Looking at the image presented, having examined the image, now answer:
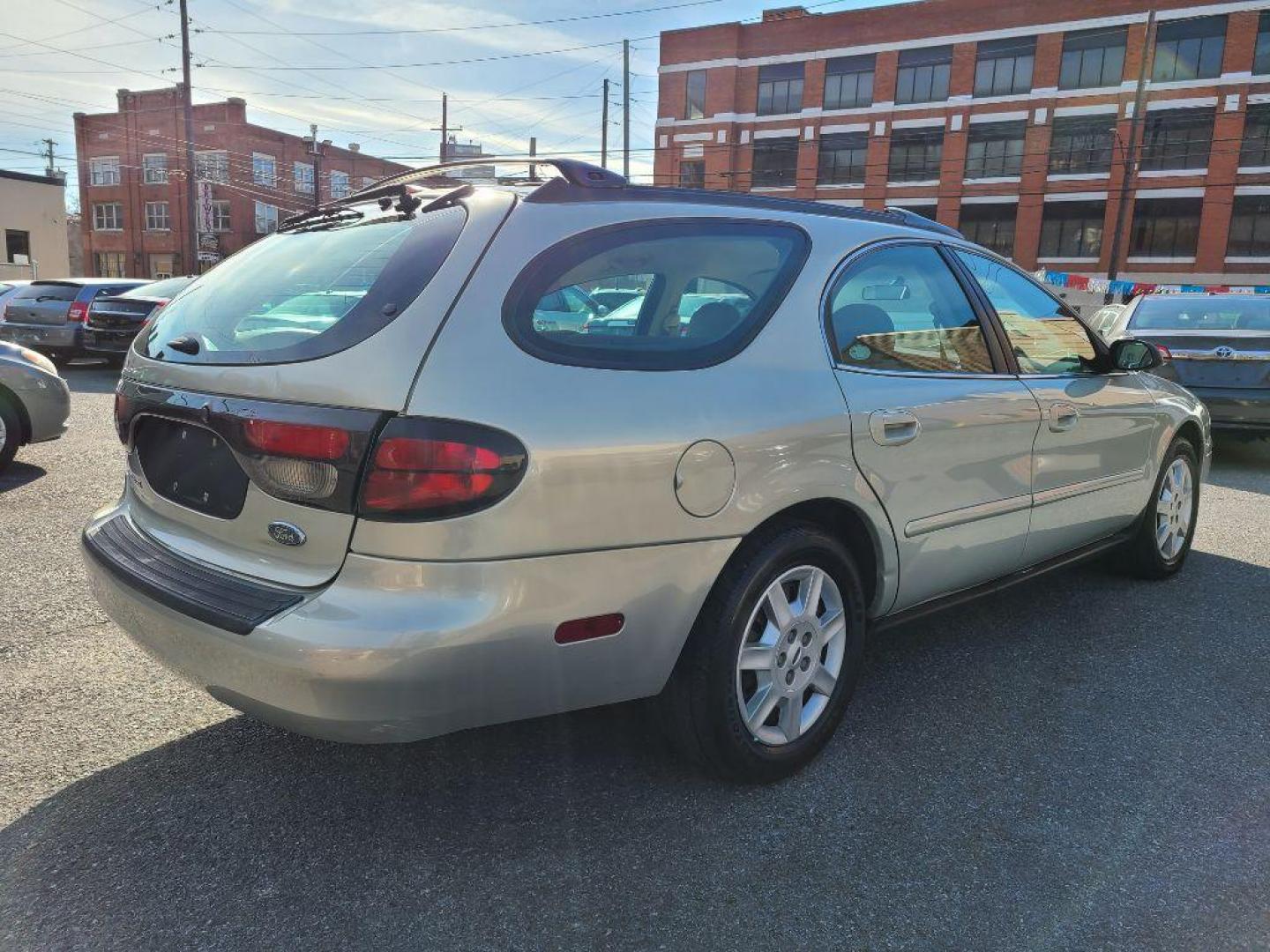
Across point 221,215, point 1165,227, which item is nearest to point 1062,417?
point 1165,227

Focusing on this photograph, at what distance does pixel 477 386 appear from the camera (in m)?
2.02

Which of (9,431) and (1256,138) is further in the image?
(1256,138)

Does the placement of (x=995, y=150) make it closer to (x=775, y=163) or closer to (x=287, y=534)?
(x=775, y=163)

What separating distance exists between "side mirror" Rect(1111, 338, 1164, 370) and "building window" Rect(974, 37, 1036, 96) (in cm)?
4436

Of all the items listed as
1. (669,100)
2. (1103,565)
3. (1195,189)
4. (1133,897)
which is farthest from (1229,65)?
(1133,897)

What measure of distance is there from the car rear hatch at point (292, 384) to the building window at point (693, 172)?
49.4 metres

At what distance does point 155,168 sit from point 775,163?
3599cm

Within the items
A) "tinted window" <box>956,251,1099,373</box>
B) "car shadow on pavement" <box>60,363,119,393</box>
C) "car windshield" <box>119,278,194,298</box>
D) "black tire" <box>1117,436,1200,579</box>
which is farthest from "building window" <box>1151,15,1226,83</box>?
"tinted window" <box>956,251,1099,373</box>

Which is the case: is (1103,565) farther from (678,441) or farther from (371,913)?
(371,913)

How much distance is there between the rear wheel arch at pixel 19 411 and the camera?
6473 mm

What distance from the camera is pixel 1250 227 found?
127 feet

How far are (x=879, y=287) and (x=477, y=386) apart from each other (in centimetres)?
161

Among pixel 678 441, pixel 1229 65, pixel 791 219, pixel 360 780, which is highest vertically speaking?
pixel 1229 65

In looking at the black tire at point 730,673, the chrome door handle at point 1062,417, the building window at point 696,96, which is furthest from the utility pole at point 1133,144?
the black tire at point 730,673
